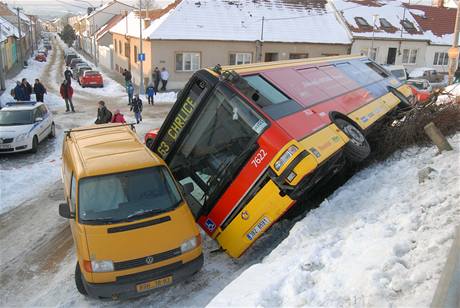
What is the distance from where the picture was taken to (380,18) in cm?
3688

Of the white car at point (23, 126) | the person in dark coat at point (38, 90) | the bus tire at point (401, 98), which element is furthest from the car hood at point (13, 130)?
the bus tire at point (401, 98)

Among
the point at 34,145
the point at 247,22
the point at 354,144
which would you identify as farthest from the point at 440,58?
Answer: the point at 34,145

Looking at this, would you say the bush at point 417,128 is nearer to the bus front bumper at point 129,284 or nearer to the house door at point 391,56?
the bus front bumper at point 129,284

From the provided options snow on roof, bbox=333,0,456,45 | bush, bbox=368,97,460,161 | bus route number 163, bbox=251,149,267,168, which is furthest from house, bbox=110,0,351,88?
bus route number 163, bbox=251,149,267,168

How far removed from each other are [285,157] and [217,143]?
1.30 m

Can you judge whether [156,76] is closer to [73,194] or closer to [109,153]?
[109,153]

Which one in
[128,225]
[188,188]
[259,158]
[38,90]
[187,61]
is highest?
[259,158]

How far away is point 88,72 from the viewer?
31.3 m

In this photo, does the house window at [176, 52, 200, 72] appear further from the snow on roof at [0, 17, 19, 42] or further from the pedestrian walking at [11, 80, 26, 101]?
the snow on roof at [0, 17, 19, 42]

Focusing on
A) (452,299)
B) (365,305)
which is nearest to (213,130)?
(365,305)

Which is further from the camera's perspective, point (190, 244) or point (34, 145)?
point (34, 145)

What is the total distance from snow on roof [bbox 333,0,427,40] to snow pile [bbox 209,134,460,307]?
30.0 meters

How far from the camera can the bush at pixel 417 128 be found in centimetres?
885

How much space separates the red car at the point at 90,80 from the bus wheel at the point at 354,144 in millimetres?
26279
